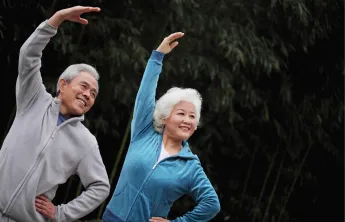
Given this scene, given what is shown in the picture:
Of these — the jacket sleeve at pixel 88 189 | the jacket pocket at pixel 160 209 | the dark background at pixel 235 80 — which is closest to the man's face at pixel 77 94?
the jacket sleeve at pixel 88 189

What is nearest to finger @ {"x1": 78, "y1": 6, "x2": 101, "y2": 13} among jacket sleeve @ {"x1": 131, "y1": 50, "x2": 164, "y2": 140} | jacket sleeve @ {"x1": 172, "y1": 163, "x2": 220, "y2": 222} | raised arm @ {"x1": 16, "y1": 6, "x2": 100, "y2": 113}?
raised arm @ {"x1": 16, "y1": 6, "x2": 100, "y2": 113}

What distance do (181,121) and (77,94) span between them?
0.48 metres

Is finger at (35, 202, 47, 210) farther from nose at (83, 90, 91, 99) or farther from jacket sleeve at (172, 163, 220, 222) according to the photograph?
jacket sleeve at (172, 163, 220, 222)

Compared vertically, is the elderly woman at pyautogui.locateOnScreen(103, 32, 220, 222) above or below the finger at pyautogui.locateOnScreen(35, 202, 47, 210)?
above

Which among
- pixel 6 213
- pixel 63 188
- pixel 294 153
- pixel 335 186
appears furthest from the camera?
pixel 335 186

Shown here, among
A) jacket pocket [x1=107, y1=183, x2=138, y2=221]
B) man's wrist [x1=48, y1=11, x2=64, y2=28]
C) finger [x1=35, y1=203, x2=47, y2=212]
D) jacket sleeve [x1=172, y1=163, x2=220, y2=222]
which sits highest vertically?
man's wrist [x1=48, y1=11, x2=64, y2=28]

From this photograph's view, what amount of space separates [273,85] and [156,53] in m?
3.70

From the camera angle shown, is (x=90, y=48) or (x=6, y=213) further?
(x=90, y=48)

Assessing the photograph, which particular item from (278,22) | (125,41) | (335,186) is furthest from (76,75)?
(335,186)

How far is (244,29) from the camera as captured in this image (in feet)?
18.4

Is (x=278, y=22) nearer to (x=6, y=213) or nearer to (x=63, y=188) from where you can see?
(x=63, y=188)

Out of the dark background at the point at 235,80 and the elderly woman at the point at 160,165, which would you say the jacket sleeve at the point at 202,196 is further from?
the dark background at the point at 235,80

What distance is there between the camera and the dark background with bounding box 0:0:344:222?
196 inches

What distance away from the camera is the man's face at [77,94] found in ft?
8.77
